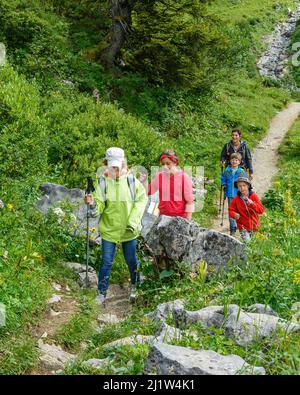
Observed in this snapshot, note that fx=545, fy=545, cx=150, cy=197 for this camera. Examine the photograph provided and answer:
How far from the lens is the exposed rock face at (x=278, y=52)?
117ft

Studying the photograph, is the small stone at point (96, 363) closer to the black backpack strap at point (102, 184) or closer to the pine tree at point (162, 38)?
the black backpack strap at point (102, 184)

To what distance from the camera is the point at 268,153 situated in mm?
21109

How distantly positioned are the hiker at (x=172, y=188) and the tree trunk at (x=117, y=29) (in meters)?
11.3

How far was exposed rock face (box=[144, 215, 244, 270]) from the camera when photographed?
772cm

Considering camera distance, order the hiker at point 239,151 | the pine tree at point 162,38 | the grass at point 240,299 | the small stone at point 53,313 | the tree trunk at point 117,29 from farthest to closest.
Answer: the tree trunk at point 117,29, the pine tree at point 162,38, the hiker at point 239,151, the small stone at point 53,313, the grass at point 240,299

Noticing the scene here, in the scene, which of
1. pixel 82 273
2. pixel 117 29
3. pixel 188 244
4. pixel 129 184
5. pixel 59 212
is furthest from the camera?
pixel 117 29

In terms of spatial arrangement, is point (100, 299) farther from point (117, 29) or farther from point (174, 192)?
point (117, 29)

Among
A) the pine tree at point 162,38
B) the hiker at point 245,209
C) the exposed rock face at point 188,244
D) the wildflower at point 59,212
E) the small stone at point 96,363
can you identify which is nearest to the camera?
the small stone at point 96,363

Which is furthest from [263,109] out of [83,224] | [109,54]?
[83,224]

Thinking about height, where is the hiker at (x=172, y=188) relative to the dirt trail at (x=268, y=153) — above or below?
above

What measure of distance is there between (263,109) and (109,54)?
10201 mm

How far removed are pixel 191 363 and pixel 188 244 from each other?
3469 mm

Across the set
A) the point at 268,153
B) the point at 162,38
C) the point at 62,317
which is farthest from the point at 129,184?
the point at 268,153

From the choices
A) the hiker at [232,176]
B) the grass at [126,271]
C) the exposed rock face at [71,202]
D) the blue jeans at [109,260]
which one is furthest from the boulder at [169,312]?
the hiker at [232,176]
